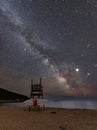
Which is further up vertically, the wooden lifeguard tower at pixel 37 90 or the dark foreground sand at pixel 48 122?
the wooden lifeguard tower at pixel 37 90

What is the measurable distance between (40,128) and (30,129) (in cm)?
62

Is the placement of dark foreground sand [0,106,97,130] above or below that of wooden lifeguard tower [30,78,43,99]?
below

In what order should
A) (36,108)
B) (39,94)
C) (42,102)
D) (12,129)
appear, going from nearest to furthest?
(12,129) → (42,102) → (36,108) → (39,94)

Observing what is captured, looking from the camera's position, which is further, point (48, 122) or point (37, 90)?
point (37, 90)

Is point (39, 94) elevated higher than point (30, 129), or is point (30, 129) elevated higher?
point (39, 94)

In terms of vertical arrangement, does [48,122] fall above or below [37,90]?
below

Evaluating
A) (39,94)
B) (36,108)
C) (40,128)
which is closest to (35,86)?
(39,94)

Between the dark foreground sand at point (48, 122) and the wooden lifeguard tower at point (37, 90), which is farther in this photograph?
the wooden lifeguard tower at point (37, 90)

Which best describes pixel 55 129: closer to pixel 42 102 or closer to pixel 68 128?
pixel 68 128

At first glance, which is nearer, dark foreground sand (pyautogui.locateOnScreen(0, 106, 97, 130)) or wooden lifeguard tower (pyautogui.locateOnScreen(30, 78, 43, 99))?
dark foreground sand (pyautogui.locateOnScreen(0, 106, 97, 130))

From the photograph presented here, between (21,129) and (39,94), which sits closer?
(21,129)

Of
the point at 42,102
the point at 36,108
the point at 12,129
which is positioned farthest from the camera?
the point at 36,108

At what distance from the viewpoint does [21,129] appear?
11406mm

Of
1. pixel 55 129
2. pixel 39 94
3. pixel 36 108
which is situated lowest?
pixel 55 129
